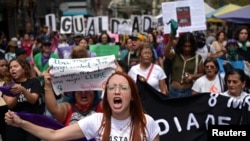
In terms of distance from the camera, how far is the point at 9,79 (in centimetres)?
621

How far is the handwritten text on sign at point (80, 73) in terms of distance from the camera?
5133 millimetres

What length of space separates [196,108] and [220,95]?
0.29 metres

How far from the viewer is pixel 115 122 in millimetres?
3785

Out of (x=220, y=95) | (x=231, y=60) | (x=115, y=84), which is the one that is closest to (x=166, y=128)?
(x=220, y=95)

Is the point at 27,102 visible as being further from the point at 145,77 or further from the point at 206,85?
the point at 206,85

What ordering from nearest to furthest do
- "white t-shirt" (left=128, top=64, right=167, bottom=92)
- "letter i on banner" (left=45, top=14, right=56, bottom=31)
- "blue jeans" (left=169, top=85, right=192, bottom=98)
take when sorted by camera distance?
"blue jeans" (left=169, top=85, right=192, bottom=98) < "white t-shirt" (left=128, top=64, right=167, bottom=92) < "letter i on banner" (left=45, top=14, right=56, bottom=31)

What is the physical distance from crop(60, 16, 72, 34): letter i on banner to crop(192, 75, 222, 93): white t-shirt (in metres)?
9.61

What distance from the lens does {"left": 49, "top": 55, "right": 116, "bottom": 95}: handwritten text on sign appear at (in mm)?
5133

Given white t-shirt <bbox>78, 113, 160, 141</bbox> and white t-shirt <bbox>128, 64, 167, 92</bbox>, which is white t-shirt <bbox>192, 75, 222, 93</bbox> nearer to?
white t-shirt <bbox>128, 64, 167, 92</bbox>

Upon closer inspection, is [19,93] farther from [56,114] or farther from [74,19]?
[74,19]

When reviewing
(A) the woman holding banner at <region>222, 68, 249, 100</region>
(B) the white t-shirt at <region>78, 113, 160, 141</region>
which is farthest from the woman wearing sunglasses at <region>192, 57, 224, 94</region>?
(B) the white t-shirt at <region>78, 113, 160, 141</region>

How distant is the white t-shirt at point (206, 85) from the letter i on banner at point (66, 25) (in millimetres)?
9609

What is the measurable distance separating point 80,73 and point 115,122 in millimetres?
1520

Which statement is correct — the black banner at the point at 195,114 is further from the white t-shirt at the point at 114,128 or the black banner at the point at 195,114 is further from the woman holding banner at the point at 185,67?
the white t-shirt at the point at 114,128
